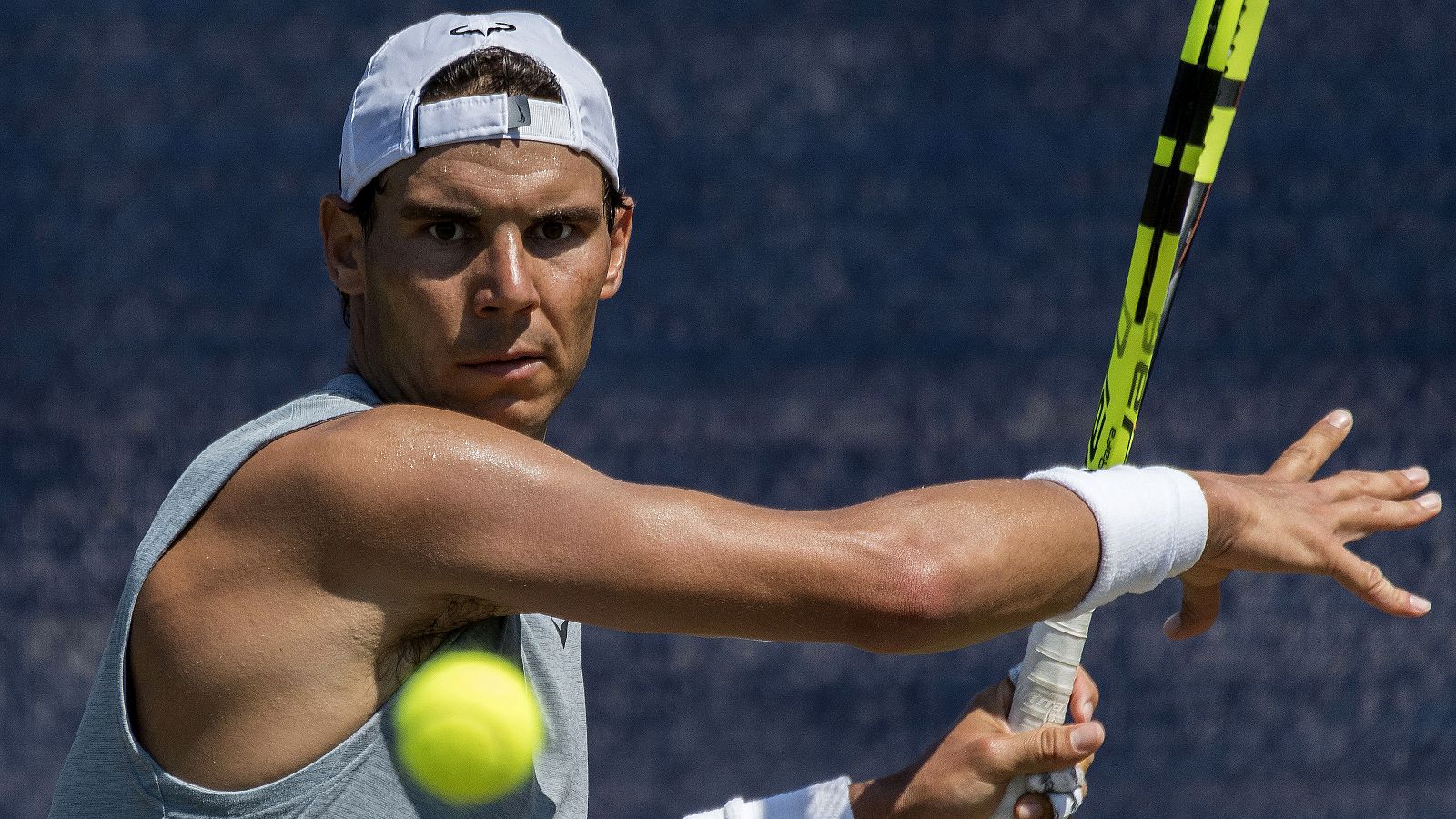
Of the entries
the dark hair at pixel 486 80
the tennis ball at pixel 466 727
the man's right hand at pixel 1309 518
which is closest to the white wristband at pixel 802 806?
the tennis ball at pixel 466 727

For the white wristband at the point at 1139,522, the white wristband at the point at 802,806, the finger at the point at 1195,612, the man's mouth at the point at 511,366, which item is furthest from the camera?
the white wristband at the point at 802,806

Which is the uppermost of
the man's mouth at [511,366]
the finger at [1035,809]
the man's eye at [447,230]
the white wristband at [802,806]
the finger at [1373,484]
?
the man's eye at [447,230]

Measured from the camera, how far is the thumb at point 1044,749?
6.15 feet

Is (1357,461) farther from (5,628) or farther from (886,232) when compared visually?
(5,628)

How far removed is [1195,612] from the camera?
208 cm

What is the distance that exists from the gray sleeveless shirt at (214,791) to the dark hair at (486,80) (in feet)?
0.77

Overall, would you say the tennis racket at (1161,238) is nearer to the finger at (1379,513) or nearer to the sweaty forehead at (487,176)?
the finger at (1379,513)

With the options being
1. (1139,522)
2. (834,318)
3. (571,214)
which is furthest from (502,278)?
(834,318)

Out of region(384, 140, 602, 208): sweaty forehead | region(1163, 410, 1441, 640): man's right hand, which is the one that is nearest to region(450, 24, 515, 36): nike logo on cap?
region(384, 140, 602, 208): sweaty forehead

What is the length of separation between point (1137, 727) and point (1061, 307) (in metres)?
0.86

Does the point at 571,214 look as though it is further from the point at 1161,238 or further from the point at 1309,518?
the point at 1309,518

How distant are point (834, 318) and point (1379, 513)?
172cm

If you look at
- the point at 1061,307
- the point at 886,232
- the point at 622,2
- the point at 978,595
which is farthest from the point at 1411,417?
the point at 978,595

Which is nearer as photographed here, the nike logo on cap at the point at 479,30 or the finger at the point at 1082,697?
the nike logo on cap at the point at 479,30
